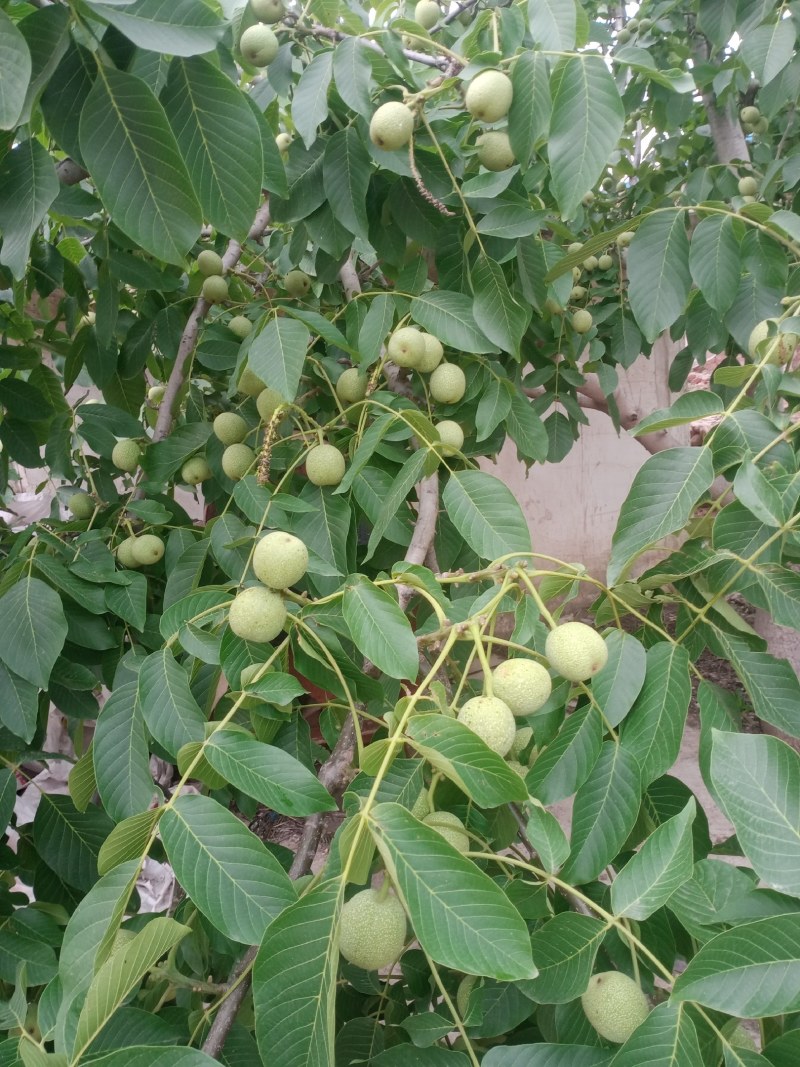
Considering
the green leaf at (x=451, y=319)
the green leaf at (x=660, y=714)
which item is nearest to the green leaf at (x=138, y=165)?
the green leaf at (x=451, y=319)

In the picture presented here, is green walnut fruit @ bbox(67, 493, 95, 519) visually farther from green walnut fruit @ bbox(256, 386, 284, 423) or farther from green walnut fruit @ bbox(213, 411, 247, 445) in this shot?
green walnut fruit @ bbox(256, 386, 284, 423)

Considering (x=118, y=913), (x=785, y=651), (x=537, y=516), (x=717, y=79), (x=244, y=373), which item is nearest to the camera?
(x=118, y=913)

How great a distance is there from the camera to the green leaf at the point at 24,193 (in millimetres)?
845

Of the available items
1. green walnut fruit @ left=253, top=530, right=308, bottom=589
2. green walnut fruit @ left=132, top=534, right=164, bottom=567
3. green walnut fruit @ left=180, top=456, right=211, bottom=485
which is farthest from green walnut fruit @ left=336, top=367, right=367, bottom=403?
green walnut fruit @ left=253, top=530, right=308, bottom=589

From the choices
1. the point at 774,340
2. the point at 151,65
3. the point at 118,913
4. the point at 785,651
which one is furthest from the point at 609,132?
the point at 785,651

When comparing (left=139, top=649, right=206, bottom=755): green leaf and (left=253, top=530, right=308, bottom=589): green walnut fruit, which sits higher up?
(left=253, top=530, right=308, bottom=589): green walnut fruit

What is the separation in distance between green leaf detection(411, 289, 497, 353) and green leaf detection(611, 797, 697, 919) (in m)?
0.85

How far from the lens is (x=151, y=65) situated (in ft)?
2.97

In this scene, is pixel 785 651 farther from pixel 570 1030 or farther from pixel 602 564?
pixel 570 1030

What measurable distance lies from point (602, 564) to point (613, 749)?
15.0 ft

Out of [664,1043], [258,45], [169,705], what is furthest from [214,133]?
[664,1043]

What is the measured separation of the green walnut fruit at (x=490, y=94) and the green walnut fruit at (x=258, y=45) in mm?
386

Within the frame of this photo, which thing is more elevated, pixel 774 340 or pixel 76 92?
pixel 76 92

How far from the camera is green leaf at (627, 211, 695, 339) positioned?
4.15ft
